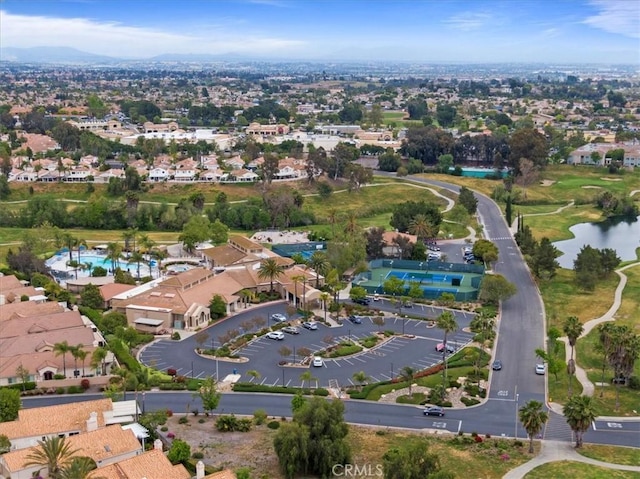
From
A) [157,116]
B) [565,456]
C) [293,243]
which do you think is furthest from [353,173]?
[157,116]

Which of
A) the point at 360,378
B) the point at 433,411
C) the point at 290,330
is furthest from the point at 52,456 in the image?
the point at 290,330

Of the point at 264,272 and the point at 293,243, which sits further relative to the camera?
the point at 293,243

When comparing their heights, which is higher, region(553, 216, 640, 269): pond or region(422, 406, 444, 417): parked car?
region(422, 406, 444, 417): parked car

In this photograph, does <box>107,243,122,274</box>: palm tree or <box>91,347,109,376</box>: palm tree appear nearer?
<box>91,347,109,376</box>: palm tree

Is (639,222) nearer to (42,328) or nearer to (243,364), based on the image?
(243,364)

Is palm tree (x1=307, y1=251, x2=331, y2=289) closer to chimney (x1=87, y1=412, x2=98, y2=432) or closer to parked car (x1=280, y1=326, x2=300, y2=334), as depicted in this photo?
parked car (x1=280, y1=326, x2=300, y2=334)

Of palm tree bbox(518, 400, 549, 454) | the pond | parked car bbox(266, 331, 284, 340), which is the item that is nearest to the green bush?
parked car bbox(266, 331, 284, 340)

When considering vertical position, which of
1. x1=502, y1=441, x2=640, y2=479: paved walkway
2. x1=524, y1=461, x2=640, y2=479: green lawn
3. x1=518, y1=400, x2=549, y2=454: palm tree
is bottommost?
x1=502, y1=441, x2=640, y2=479: paved walkway
